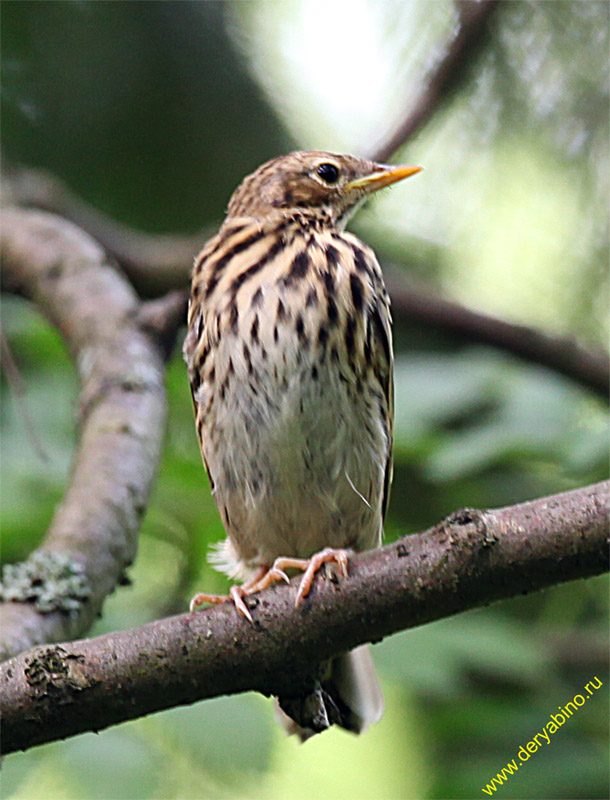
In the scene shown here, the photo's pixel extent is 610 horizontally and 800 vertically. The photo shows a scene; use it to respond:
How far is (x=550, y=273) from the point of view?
16.5 feet

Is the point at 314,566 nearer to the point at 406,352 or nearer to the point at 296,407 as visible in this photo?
the point at 296,407

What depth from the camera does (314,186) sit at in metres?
4.08

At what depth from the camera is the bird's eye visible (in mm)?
4082

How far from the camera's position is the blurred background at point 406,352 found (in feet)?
11.5

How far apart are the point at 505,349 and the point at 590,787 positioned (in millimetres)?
1827

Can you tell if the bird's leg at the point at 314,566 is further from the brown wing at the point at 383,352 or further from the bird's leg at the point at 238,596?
the brown wing at the point at 383,352

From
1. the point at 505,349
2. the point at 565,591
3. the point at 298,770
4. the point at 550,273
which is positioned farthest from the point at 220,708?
the point at 550,273

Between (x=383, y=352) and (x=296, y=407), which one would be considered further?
(x=383, y=352)

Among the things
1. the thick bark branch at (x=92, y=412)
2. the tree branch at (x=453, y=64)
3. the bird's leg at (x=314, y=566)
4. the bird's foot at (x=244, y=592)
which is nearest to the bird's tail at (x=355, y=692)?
the bird's foot at (x=244, y=592)

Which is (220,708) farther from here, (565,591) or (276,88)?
(276,88)

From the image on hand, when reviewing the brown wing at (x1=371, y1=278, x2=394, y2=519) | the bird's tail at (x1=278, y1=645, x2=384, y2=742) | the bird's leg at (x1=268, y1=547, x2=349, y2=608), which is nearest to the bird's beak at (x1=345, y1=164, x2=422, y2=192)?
the brown wing at (x1=371, y1=278, x2=394, y2=519)

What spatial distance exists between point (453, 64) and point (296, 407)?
6.54ft

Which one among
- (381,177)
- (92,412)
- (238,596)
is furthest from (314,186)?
(238,596)

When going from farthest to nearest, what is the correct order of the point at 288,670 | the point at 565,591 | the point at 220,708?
1. the point at 565,591
2. the point at 220,708
3. the point at 288,670
